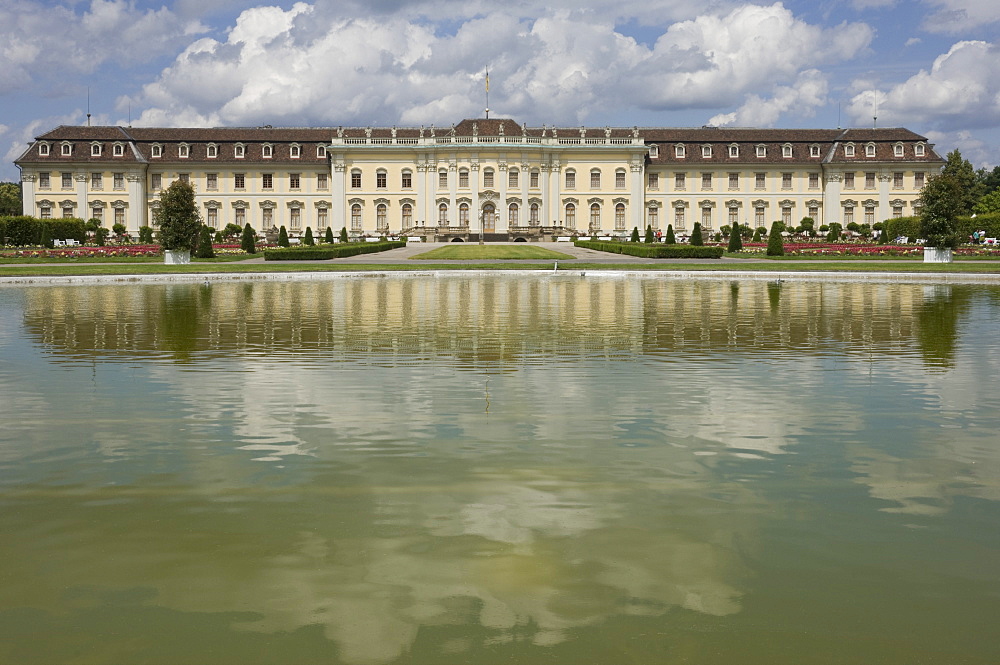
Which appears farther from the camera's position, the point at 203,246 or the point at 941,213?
the point at 203,246

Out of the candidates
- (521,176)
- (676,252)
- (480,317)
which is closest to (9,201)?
(521,176)

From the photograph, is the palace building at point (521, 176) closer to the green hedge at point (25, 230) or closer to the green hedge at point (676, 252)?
the green hedge at point (25, 230)

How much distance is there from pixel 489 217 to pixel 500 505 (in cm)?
7634

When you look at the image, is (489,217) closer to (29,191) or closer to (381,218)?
Answer: (381,218)

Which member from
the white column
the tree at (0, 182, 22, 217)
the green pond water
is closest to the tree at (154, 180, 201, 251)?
the green pond water

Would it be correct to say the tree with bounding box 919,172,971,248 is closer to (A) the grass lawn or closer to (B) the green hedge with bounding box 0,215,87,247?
(A) the grass lawn

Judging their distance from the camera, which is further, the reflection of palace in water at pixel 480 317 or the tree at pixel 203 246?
the tree at pixel 203 246

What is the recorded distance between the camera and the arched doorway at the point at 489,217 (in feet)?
268

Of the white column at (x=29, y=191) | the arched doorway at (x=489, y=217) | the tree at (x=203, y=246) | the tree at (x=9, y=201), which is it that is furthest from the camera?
the tree at (x=9, y=201)

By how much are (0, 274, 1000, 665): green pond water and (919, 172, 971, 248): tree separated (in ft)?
95.6

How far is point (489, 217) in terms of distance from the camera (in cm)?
8181

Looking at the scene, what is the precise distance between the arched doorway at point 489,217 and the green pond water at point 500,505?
68.8m

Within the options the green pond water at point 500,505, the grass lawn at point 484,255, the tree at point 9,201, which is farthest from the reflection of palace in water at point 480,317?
the tree at point 9,201

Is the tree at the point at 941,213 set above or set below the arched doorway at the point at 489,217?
below
